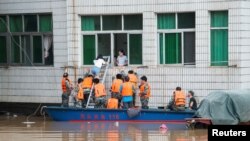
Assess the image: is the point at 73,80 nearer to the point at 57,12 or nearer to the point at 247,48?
the point at 57,12

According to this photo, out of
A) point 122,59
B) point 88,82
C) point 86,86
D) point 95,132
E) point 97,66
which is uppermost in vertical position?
point 122,59

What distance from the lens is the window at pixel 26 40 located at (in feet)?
89.0

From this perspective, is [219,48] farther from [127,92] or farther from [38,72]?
[38,72]

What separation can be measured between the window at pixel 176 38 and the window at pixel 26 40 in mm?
4828

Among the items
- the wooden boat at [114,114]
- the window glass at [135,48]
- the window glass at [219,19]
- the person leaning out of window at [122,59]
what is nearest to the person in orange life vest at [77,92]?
the wooden boat at [114,114]

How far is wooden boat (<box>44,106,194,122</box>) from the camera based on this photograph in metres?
22.3

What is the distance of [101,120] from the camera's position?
23.3m

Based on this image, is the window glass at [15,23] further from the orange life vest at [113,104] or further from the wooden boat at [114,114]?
the orange life vest at [113,104]

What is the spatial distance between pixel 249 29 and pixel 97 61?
5.82 metres

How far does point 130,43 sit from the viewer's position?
83.6 feet

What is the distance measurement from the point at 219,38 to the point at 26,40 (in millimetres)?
8370

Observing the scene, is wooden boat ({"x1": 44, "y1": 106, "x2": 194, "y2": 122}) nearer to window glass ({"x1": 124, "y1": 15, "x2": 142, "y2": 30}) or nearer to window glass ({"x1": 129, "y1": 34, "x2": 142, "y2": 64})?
window glass ({"x1": 129, "y1": 34, "x2": 142, "y2": 64})

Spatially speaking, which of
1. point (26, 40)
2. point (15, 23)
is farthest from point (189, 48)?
point (15, 23)

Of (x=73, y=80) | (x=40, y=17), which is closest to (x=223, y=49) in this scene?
(x=73, y=80)
